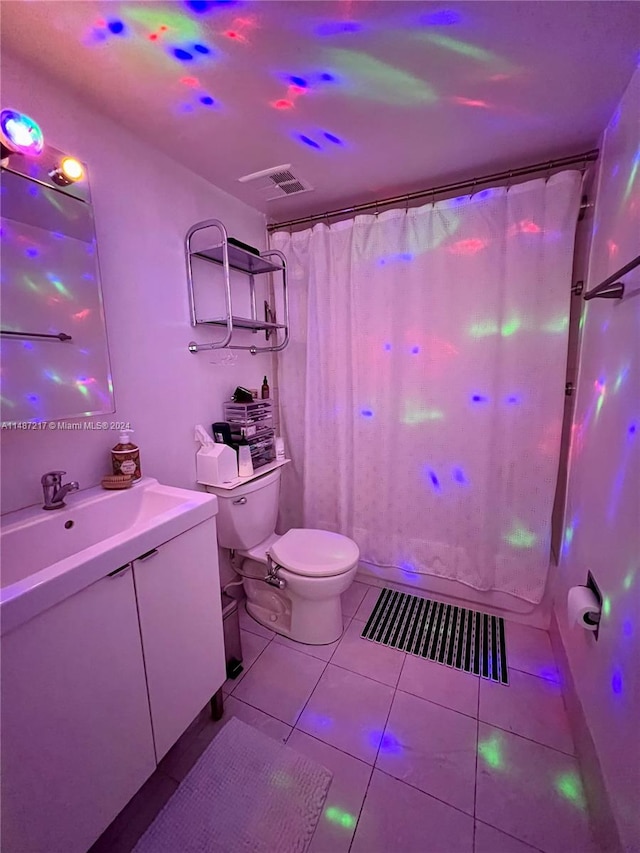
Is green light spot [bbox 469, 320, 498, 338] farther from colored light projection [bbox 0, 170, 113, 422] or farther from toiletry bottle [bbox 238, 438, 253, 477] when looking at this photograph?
colored light projection [bbox 0, 170, 113, 422]

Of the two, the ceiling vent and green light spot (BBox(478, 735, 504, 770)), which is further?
the ceiling vent

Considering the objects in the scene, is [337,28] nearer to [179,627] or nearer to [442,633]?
[179,627]

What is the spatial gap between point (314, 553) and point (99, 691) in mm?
933

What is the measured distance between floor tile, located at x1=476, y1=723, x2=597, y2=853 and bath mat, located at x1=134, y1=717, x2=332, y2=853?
1.65 ft

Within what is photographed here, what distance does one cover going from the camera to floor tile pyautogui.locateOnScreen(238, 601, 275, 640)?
167cm

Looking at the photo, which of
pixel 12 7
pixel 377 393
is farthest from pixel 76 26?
pixel 377 393

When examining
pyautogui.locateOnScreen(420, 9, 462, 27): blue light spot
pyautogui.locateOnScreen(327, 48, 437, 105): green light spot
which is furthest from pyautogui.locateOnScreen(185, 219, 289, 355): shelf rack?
pyautogui.locateOnScreen(420, 9, 462, 27): blue light spot

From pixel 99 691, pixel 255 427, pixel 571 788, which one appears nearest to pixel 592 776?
pixel 571 788

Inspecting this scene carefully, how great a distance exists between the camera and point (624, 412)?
3.25ft

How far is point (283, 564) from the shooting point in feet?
4.96

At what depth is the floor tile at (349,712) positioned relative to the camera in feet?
3.87

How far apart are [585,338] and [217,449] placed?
→ 1621 millimetres

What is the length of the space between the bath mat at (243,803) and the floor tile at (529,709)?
67cm

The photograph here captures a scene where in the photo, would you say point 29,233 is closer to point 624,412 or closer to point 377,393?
point 377,393
